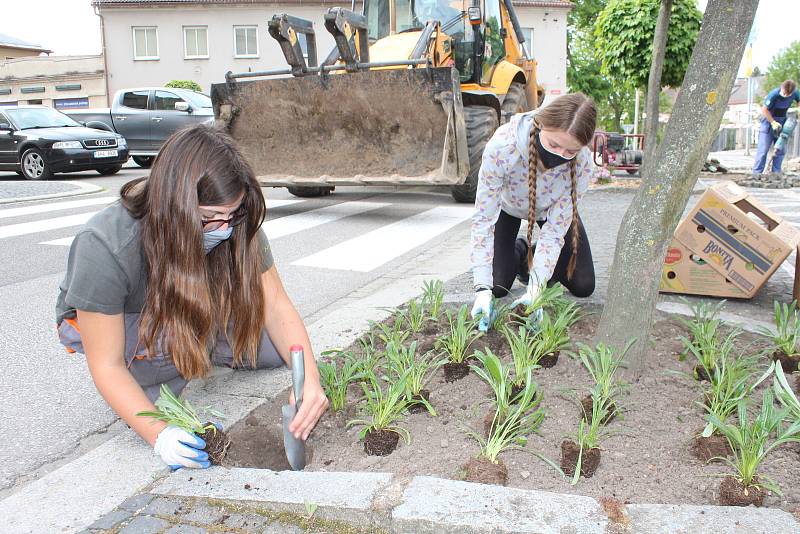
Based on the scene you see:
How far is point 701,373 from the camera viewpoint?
2.71 metres

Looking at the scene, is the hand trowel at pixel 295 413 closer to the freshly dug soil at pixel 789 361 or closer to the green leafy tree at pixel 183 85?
the freshly dug soil at pixel 789 361

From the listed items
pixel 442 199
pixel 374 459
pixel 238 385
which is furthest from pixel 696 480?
pixel 442 199

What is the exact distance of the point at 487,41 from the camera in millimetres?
9297

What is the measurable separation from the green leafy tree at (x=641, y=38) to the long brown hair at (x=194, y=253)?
11145 millimetres

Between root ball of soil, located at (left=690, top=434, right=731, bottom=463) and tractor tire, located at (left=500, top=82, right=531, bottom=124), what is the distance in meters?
7.68

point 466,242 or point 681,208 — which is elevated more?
point 681,208

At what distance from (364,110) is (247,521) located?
6.20 m

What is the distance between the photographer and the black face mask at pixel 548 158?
313cm

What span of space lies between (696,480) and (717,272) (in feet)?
7.15

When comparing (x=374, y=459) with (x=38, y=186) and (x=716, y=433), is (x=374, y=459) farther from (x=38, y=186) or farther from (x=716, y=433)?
(x=38, y=186)

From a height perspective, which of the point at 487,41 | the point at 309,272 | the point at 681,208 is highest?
the point at 487,41

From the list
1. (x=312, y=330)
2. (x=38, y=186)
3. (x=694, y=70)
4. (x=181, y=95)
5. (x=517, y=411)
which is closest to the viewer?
(x=517, y=411)

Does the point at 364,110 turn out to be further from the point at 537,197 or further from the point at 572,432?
the point at 572,432

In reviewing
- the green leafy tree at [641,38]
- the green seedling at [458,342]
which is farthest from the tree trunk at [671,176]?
the green leafy tree at [641,38]
